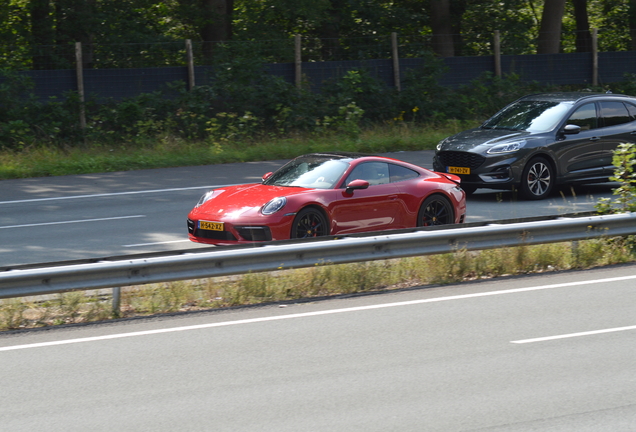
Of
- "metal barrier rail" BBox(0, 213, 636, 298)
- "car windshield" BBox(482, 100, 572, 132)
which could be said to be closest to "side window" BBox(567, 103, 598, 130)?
"car windshield" BBox(482, 100, 572, 132)

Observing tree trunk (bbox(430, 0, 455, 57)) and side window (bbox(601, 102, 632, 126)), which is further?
tree trunk (bbox(430, 0, 455, 57))

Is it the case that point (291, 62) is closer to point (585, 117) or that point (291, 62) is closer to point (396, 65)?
point (396, 65)

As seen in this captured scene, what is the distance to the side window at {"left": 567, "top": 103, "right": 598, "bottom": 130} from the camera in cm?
1524

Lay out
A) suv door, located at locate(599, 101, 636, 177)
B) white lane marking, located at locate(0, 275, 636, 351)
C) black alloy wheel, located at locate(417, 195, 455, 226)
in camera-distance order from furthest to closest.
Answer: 1. suv door, located at locate(599, 101, 636, 177)
2. black alloy wheel, located at locate(417, 195, 455, 226)
3. white lane marking, located at locate(0, 275, 636, 351)

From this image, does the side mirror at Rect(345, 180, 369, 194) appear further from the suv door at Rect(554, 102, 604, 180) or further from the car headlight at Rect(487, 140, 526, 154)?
the suv door at Rect(554, 102, 604, 180)

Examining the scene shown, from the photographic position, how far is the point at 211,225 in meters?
10.3

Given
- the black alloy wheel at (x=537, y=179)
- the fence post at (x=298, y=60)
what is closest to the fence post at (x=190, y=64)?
the fence post at (x=298, y=60)

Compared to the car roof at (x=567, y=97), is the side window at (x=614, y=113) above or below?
below

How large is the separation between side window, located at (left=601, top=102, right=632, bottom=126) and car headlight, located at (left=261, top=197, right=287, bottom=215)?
791cm

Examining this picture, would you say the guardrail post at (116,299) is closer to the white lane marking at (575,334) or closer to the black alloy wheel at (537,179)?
the white lane marking at (575,334)

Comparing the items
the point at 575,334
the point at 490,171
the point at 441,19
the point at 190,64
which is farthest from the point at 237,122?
the point at 575,334

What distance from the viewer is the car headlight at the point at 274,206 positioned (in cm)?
1020

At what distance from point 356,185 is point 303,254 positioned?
7.86 feet

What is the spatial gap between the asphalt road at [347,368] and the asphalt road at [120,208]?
3.98 metres
